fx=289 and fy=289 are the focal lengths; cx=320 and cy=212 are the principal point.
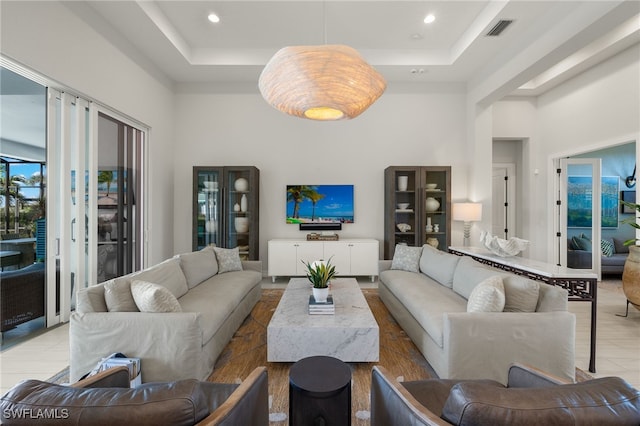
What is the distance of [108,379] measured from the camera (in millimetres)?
1253

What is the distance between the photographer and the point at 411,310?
2643 millimetres

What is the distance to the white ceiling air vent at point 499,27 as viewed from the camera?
3.46 metres

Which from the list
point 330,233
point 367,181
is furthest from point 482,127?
point 330,233

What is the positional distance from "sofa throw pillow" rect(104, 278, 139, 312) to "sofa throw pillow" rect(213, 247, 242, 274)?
166cm

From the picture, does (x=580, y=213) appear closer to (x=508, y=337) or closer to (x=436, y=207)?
(x=436, y=207)

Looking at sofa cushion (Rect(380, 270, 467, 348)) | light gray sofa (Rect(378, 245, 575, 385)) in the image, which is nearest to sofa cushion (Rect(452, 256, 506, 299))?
sofa cushion (Rect(380, 270, 467, 348))

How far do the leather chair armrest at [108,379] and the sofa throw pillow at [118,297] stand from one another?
31.3 inches

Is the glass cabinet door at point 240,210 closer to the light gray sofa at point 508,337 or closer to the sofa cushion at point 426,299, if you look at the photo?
the sofa cushion at point 426,299

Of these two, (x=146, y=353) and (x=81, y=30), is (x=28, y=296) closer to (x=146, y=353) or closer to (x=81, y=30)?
(x=146, y=353)

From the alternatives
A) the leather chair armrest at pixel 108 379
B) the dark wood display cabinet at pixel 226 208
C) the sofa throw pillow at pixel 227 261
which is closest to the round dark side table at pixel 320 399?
the leather chair armrest at pixel 108 379

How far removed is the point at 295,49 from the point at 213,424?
7.14 ft

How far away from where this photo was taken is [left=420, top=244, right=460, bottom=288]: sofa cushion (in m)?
3.11

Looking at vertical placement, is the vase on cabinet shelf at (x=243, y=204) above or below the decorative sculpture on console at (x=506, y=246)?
above

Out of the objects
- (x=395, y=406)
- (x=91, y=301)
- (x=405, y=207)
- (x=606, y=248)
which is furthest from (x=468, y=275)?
(x=606, y=248)
